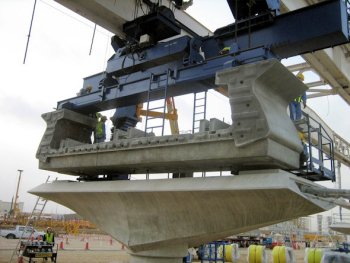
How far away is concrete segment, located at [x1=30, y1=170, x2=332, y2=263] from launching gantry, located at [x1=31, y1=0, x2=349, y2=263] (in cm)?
3

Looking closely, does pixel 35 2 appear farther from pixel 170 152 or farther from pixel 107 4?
pixel 170 152

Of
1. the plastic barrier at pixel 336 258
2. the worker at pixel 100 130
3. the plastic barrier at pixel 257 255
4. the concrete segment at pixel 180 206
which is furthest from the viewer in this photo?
the plastic barrier at pixel 257 255

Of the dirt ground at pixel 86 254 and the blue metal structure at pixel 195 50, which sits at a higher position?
the blue metal structure at pixel 195 50

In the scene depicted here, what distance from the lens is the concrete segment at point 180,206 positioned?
6016mm

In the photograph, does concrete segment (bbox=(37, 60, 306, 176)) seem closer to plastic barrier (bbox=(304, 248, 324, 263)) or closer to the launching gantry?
the launching gantry

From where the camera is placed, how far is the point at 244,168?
6.57 m

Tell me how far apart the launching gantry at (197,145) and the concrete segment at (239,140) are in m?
0.02

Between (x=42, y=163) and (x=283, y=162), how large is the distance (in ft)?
21.4

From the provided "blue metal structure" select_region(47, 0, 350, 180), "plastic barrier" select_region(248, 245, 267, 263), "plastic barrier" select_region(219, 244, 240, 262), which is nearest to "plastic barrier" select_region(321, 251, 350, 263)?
"plastic barrier" select_region(248, 245, 267, 263)

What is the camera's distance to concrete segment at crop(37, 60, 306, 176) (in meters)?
5.86

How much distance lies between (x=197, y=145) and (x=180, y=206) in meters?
1.44

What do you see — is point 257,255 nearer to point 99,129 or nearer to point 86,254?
point 86,254

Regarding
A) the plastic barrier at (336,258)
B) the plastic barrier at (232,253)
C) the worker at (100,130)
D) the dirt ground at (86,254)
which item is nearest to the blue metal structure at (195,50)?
the worker at (100,130)

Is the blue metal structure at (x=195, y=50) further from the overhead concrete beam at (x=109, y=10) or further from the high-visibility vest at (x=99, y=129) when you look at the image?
the overhead concrete beam at (x=109, y=10)
